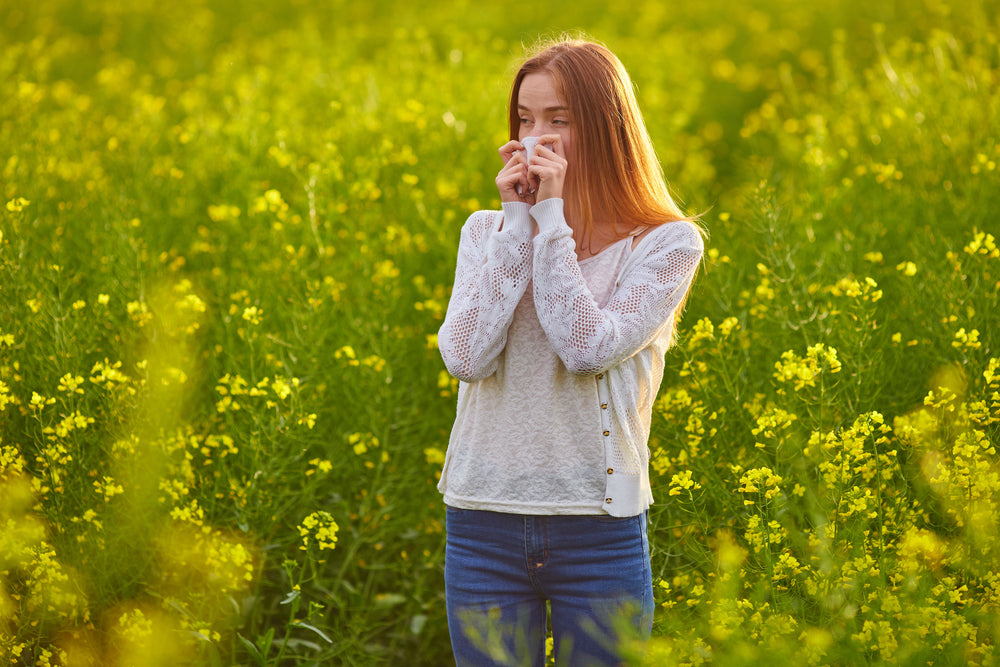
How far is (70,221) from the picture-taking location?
405 centimetres

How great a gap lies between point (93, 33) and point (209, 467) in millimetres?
8391

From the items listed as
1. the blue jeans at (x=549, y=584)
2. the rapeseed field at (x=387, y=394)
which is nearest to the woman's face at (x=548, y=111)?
the rapeseed field at (x=387, y=394)

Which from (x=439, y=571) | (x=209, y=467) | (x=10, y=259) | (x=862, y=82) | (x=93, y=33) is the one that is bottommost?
(x=439, y=571)

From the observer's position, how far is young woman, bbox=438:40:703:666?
6.01 ft

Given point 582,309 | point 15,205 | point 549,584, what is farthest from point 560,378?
point 15,205

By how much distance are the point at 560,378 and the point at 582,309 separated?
0.18m

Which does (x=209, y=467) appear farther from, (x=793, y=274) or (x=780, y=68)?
(x=780, y=68)

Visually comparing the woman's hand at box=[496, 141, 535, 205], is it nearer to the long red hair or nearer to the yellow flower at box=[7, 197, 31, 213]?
the long red hair

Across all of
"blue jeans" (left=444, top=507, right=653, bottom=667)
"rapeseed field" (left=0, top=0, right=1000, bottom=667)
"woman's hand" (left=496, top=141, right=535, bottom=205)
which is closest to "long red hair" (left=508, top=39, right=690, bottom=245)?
"woman's hand" (left=496, top=141, right=535, bottom=205)

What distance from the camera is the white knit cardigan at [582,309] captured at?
1797mm

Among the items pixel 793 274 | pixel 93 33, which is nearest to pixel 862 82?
pixel 793 274

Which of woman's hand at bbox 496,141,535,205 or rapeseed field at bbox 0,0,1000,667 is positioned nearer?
woman's hand at bbox 496,141,535,205

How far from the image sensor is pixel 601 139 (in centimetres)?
195

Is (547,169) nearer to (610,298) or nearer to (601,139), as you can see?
(601,139)
